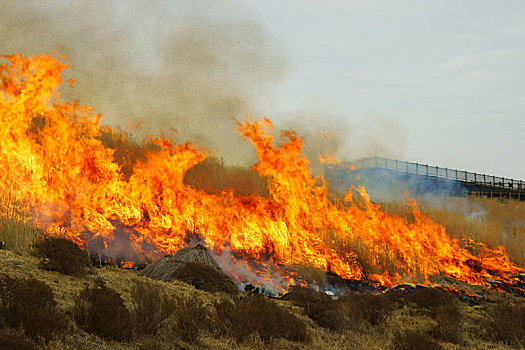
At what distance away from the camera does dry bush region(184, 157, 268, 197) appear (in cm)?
1518

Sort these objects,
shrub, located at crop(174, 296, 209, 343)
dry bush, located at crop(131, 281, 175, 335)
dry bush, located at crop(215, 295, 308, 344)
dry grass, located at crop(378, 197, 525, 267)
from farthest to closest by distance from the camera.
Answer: dry grass, located at crop(378, 197, 525, 267) → dry bush, located at crop(215, 295, 308, 344) → shrub, located at crop(174, 296, 209, 343) → dry bush, located at crop(131, 281, 175, 335)

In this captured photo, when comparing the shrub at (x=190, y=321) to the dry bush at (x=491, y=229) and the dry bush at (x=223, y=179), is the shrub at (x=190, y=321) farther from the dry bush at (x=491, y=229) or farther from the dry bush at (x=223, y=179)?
the dry bush at (x=491, y=229)

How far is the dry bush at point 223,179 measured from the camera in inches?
598

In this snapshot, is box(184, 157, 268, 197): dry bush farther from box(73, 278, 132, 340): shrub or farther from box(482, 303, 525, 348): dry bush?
box(73, 278, 132, 340): shrub

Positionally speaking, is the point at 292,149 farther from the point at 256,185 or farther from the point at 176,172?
the point at 176,172

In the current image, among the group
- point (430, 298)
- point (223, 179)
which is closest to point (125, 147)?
point (223, 179)

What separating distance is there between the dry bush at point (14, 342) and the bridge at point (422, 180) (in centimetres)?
2895

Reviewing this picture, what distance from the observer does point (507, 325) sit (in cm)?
883

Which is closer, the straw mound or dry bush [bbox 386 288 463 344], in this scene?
dry bush [bbox 386 288 463 344]

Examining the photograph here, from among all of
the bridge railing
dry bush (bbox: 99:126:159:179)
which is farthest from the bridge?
dry bush (bbox: 99:126:159:179)

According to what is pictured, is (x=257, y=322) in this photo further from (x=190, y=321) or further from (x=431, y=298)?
(x=431, y=298)

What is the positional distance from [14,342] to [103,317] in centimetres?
135

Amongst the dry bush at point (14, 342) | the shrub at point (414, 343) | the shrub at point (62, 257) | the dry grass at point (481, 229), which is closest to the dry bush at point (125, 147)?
the shrub at point (62, 257)

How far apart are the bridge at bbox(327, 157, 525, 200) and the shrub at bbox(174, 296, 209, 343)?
86.5 feet
